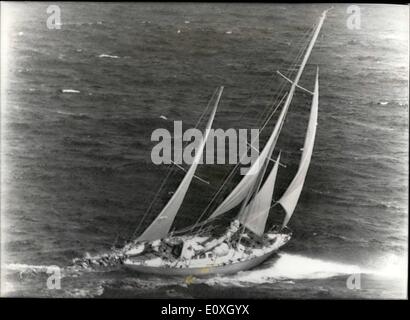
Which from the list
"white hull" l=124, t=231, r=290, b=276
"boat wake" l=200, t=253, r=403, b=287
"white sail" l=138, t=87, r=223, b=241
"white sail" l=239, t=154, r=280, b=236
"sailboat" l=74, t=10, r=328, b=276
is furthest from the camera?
"white sail" l=239, t=154, r=280, b=236

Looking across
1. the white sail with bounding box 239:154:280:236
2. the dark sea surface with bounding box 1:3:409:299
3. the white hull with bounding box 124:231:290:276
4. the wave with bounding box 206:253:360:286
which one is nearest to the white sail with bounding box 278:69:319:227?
the white sail with bounding box 239:154:280:236

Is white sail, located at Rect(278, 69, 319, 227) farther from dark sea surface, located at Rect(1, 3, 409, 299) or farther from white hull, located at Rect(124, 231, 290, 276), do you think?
white hull, located at Rect(124, 231, 290, 276)

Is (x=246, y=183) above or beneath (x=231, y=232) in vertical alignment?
above

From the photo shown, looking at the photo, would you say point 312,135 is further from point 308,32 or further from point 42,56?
point 42,56

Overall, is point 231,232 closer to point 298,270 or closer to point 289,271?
point 289,271

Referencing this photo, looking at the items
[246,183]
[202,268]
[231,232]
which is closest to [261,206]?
[246,183]

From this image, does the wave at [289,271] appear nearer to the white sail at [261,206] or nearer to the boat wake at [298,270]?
the boat wake at [298,270]
